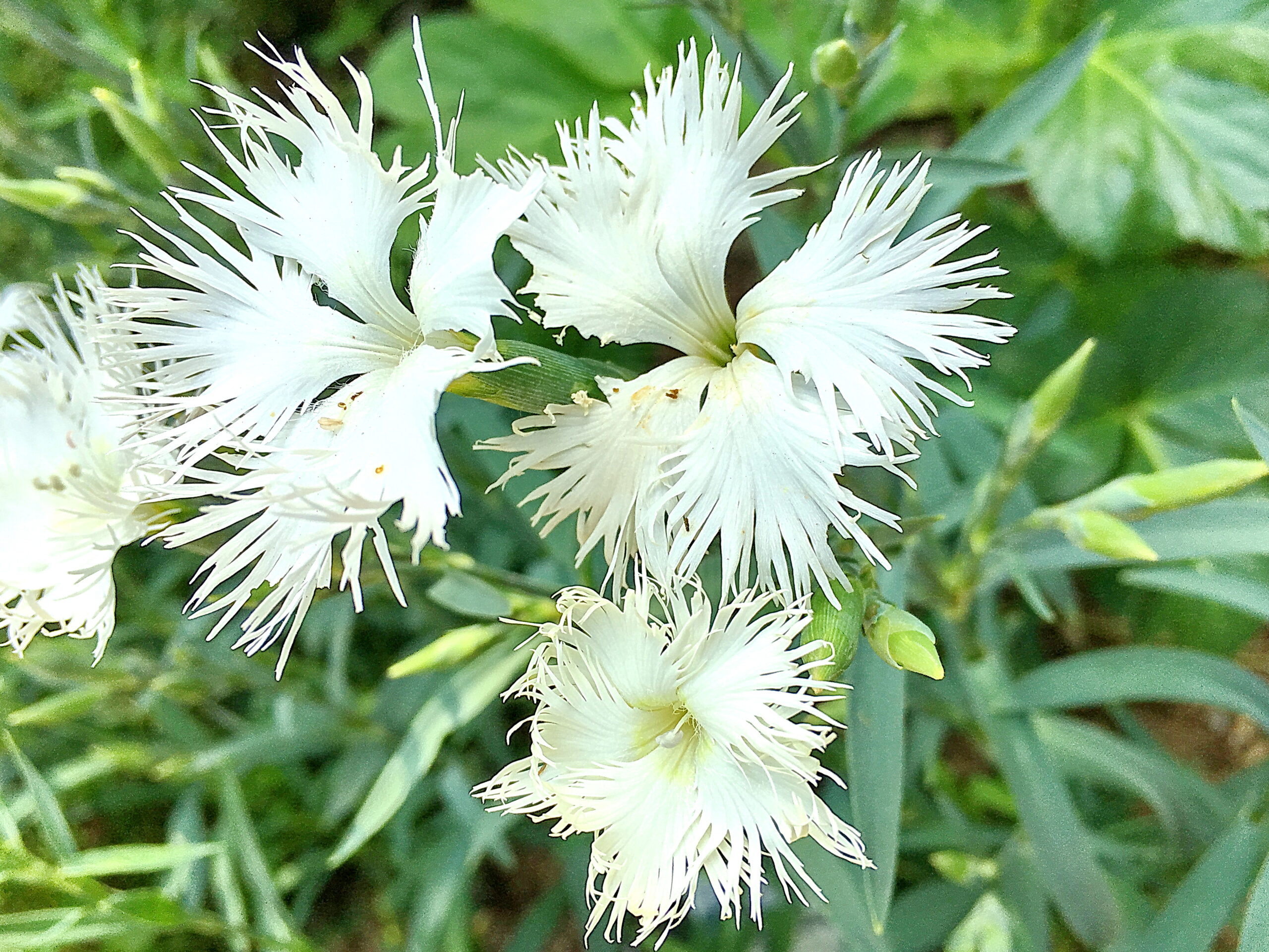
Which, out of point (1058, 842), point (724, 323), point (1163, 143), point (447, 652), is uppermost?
point (1163, 143)

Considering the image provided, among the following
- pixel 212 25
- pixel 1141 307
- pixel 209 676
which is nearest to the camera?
pixel 209 676

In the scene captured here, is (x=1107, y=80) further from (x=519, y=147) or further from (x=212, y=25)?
(x=212, y=25)

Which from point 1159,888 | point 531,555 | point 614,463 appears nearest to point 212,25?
point 531,555

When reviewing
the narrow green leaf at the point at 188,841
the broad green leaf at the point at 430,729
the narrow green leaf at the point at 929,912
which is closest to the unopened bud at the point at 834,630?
the broad green leaf at the point at 430,729

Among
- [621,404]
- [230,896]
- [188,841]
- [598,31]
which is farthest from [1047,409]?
[188,841]

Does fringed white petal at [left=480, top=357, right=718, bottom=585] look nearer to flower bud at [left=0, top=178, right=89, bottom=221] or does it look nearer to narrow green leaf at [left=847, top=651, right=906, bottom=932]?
narrow green leaf at [left=847, top=651, right=906, bottom=932]

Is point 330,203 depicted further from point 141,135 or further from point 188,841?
point 188,841

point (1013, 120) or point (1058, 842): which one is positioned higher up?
point (1013, 120)
